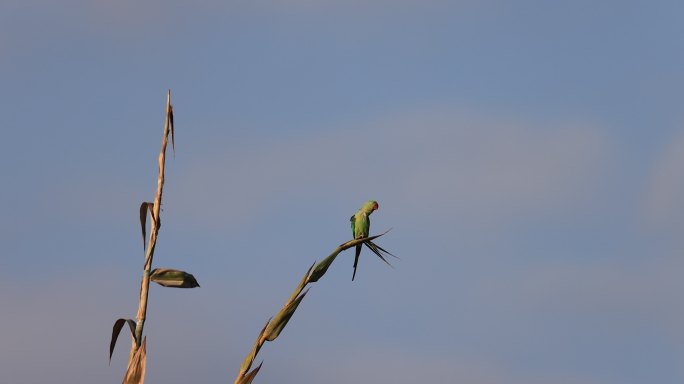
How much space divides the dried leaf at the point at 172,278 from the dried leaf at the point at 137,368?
41 cm

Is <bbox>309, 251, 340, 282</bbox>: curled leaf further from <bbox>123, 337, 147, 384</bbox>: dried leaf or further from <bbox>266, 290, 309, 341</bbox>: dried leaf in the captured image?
<bbox>123, 337, 147, 384</bbox>: dried leaf

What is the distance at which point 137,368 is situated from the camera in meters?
5.31

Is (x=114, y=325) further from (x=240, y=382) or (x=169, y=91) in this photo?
(x=169, y=91)

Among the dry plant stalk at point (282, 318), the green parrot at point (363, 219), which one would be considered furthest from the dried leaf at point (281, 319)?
the green parrot at point (363, 219)

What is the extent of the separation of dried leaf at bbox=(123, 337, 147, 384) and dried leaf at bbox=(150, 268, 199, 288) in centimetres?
41

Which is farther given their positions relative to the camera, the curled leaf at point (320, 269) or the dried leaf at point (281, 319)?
the curled leaf at point (320, 269)

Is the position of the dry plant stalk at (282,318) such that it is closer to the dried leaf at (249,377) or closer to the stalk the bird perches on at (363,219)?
the dried leaf at (249,377)

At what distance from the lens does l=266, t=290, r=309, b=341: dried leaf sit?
18.1 feet

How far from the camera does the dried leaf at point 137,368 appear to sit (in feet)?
17.3

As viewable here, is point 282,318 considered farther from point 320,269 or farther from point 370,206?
point 370,206

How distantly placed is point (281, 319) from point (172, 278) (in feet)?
2.24

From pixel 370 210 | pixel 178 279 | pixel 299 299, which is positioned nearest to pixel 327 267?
pixel 299 299

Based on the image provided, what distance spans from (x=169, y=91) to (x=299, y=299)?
1.42 metres

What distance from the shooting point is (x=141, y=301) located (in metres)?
5.28
